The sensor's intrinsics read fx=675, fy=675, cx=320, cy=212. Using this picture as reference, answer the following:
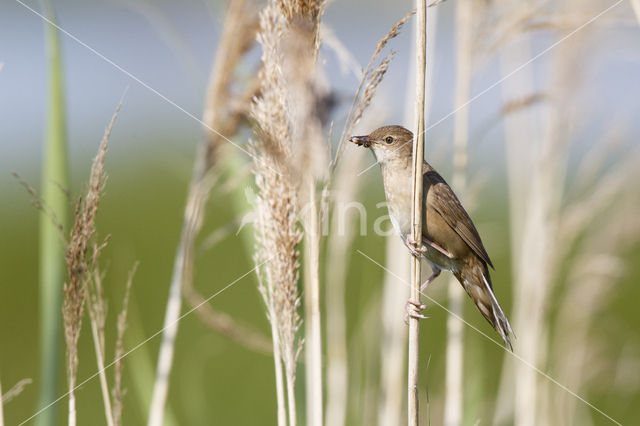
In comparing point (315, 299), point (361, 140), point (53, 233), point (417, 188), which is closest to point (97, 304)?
point (53, 233)

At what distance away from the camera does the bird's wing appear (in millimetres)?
2652

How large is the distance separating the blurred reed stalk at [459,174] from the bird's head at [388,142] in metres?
0.26

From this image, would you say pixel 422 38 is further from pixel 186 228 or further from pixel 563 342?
pixel 563 342

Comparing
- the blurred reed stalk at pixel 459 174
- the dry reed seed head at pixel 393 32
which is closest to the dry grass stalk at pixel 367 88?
the dry reed seed head at pixel 393 32

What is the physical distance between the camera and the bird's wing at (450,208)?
2.65m

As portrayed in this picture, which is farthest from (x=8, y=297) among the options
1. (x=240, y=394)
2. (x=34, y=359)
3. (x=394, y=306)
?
(x=394, y=306)

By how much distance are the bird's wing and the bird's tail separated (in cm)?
10

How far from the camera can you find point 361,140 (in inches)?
106

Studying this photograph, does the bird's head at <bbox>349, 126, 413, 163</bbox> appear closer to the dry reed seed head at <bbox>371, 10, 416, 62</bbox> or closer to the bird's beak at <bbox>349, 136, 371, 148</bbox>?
the bird's beak at <bbox>349, 136, 371, 148</bbox>

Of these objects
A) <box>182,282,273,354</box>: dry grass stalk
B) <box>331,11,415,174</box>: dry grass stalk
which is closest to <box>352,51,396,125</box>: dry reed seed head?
<box>331,11,415,174</box>: dry grass stalk

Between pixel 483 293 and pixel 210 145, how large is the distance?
1210mm

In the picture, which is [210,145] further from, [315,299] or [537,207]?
[537,207]

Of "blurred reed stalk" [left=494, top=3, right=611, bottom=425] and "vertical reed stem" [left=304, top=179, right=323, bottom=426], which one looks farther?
"blurred reed stalk" [left=494, top=3, right=611, bottom=425]

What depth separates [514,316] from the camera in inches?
128
